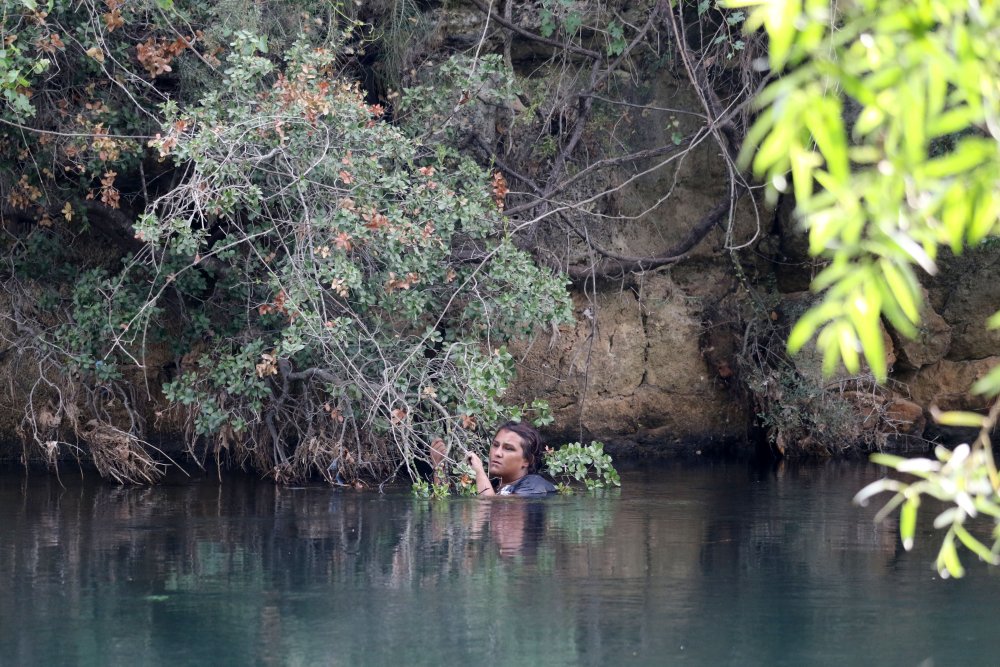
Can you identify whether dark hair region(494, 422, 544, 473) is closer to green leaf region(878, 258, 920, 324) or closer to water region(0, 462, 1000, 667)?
water region(0, 462, 1000, 667)

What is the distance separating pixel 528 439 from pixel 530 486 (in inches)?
14.4

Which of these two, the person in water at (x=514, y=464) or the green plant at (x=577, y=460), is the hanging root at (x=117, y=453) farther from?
the green plant at (x=577, y=460)

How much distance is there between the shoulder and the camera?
33.7ft

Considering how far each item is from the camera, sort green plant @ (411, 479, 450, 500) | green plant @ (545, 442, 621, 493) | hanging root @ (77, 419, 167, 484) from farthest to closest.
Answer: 1. hanging root @ (77, 419, 167, 484)
2. green plant @ (545, 442, 621, 493)
3. green plant @ (411, 479, 450, 500)

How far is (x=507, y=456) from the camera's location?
10.2 m

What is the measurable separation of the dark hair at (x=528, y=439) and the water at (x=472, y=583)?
0.47m

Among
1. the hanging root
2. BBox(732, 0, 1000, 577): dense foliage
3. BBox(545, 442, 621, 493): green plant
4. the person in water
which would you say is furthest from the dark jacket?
BBox(732, 0, 1000, 577): dense foliage

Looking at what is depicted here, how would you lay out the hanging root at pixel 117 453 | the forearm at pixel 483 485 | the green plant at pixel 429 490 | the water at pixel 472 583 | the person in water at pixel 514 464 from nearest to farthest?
the water at pixel 472 583, the green plant at pixel 429 490, the forearm at pixel 483 485, the person in water at pixel 514 464, the hanging root at pixel 117 453

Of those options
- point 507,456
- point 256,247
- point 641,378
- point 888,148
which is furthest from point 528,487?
point 888,148

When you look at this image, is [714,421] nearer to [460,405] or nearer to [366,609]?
[460,405]

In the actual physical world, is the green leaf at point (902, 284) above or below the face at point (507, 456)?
above

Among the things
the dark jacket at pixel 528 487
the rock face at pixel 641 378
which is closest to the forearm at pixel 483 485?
the dark jacket at pixel 528 487

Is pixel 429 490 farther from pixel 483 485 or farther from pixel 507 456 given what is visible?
pixel 507 456

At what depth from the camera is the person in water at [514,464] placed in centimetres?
1013
